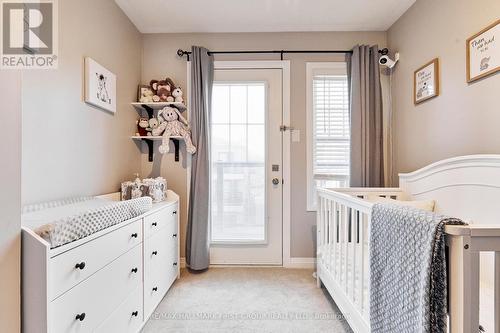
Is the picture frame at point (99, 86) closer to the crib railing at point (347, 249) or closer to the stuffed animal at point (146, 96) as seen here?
the stuffed animal at point (146, 96)

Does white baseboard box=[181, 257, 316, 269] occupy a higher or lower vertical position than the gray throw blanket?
lower

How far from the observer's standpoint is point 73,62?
1.66m

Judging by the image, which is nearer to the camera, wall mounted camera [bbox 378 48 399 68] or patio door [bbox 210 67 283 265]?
wall mounted camera [bbox 378 48 399 68]

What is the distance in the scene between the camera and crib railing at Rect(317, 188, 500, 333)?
0.77m

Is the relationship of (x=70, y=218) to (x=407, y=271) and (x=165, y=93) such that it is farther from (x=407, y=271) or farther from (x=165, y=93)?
(x=165, y=93)

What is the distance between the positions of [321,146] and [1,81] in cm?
239

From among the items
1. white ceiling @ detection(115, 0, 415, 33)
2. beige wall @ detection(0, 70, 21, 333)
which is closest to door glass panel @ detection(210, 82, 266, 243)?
white ceiling @ detection(115, 0, 415, 33)

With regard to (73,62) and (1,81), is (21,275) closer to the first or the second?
(1,81)

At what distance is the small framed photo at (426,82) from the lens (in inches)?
76.6

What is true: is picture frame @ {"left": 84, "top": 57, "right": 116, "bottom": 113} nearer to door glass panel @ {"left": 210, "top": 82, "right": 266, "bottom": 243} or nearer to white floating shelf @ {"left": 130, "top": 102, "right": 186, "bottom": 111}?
white floating shelf @ {"left": 130, "top": 102, "right": 186, "bottom": 111}

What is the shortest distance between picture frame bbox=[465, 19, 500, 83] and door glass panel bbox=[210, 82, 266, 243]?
159 cm

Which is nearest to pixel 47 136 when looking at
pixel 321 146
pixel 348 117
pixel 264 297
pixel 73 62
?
pixel 73 62

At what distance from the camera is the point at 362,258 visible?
1413mm
